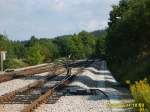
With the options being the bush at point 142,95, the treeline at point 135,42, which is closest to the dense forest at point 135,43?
the treeline at point 135,42

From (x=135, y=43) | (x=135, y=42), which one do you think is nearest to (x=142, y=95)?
(x=135, y=42)

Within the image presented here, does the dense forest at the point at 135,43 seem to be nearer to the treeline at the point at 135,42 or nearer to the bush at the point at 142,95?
the treeline at the point at 135,42

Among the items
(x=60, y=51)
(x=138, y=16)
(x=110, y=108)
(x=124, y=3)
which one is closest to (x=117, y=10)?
(x=124, y=3)

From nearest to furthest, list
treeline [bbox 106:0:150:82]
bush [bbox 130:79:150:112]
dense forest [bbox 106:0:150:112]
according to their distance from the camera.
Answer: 1. bush [bbox 130:79:150:112]
2. dense forest [bbox 106:0:150:112]
3. treeline [bbox 106:0:150:82]

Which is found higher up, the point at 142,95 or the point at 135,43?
the point at 135,43

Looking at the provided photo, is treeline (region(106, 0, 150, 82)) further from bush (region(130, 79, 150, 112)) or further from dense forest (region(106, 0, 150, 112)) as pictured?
bush (region(130, 79, 150, 112))

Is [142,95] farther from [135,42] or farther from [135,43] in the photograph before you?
[135,43]

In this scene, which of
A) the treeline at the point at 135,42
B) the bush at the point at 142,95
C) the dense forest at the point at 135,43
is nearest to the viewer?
the bush at the point at 142,95

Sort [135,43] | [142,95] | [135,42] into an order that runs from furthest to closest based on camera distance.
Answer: [135,43]
[135,42]
[142,95]

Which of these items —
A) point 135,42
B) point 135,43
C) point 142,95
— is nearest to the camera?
point 142,95

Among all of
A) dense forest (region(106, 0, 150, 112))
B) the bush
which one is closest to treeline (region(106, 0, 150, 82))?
dense forest (region(106, 0, 150, 112))

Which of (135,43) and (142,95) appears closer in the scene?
(142,95)

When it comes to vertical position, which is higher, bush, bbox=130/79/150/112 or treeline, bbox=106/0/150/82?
treeline, bbox=106/0/150/82

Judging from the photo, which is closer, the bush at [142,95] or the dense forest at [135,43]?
the bush at [142,95]
